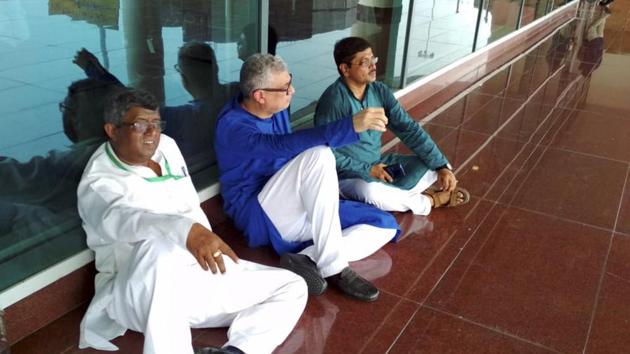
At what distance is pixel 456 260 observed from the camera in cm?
296

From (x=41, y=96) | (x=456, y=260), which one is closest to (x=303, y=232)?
(x=456, y=260)

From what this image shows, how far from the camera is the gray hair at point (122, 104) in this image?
210cm

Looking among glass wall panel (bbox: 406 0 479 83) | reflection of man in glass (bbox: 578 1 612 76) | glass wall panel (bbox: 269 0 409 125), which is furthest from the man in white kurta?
reflection of man in glass (bbox: 578 1 612 76)

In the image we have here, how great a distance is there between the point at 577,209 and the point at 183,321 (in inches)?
103

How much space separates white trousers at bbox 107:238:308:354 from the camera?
1.86 metres

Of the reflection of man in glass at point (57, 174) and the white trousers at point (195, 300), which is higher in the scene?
the reflection of man in glass at point (57, 174)

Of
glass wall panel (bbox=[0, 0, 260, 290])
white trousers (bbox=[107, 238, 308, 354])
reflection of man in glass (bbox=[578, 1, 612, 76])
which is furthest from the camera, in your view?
reflection of man in glass (bbox=[578, 1, 612, 76])

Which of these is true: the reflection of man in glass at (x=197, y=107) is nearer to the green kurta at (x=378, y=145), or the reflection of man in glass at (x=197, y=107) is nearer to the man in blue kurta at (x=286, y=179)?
the man in blue kurta at (x=286, y=179)

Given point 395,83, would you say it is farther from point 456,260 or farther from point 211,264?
point 211,264

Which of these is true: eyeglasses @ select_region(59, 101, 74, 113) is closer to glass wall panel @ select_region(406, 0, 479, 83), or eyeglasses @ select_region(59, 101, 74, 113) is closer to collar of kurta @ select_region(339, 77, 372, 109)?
collar of kurta @ select_region(339, 77, 372, 109)

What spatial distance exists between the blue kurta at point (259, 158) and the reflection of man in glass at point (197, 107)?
0.34m

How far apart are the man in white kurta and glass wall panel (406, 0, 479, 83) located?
3.59m

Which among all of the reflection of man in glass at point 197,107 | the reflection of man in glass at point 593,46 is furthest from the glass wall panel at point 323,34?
the reflection of man in glass at point 593,46

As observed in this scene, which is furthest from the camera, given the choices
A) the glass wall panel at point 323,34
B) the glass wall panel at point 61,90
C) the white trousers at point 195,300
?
the glass wall panel at point 323,34
